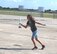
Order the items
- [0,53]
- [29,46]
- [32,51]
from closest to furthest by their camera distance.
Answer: [0,53], [32,51], [29,46]

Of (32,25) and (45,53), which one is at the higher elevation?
(32,25)

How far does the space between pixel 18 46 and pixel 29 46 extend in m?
0.55

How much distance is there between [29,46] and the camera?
15016 mm

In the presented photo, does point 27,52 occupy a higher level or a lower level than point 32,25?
lower

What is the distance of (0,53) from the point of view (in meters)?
12.5

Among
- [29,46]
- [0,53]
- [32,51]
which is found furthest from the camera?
[29,46]

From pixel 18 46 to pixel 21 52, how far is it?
2.12 m

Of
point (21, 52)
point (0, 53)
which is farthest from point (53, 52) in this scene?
point (0, 53)

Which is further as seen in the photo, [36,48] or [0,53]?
[36,48]

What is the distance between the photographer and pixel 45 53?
12.8 m

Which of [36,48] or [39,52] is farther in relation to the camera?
[36,48]

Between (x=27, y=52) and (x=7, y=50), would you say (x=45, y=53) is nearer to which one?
(x=27, y=52)

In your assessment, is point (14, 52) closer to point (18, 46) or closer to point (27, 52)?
point (27, 52)

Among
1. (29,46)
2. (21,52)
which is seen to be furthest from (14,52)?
(29,46)
